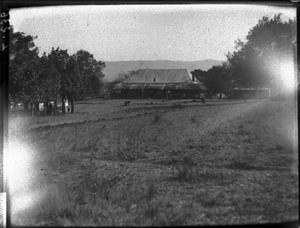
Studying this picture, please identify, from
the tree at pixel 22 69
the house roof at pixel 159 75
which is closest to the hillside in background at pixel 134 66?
the house roof at pixel 159 75

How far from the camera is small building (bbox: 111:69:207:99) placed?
286 centimetres

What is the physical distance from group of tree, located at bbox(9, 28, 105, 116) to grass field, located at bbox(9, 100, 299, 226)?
0.19 metres

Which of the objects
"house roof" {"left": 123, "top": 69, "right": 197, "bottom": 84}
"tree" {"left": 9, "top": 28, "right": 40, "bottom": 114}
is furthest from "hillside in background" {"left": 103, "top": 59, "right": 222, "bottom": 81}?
"tree" {"left": 9, "top": 28, "right": 40, "bottom": 114}

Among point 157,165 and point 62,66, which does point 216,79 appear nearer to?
point 157,165

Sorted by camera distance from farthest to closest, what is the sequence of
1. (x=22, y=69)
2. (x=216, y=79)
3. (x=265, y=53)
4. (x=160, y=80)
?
1. (x=216, y=79)
2. (x=160, y=80)
3. (x=265, y=53)
4. (x=22, y=69)

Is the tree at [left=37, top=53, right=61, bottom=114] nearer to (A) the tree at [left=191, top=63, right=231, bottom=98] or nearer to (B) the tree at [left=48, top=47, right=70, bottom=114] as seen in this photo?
(B) the tree at [left=48, top=47, right=70, bottom=114]

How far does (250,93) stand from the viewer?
9.70 ft

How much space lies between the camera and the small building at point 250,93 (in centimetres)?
288

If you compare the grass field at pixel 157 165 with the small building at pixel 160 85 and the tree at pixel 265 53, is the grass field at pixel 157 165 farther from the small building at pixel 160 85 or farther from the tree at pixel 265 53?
the tree at pixel 265 53

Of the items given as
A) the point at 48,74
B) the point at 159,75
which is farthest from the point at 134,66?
the point at 48,74

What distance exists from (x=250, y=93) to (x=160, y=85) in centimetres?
94

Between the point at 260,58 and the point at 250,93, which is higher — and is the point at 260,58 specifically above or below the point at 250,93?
above

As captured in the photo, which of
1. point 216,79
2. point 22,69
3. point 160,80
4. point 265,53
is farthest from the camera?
point 216,79

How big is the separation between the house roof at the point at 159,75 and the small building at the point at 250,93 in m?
0.54
